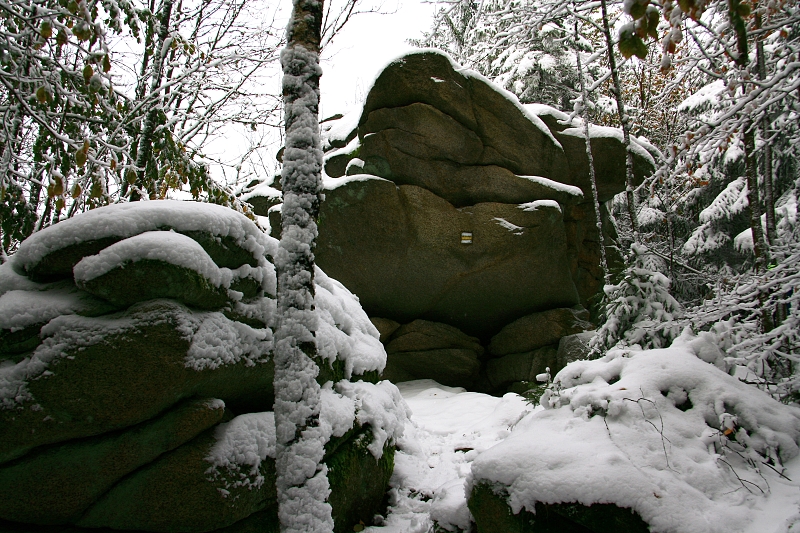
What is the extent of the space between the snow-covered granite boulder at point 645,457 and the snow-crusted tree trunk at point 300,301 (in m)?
1.17

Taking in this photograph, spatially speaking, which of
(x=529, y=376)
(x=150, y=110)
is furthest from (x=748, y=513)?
(x=529, y=376)

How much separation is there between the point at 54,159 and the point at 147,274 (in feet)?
5.98

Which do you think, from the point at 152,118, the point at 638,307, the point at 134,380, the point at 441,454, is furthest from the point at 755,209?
the point at 152,118

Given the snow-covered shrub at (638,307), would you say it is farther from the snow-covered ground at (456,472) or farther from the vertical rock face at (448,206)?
the vertical rock face at (448,206)

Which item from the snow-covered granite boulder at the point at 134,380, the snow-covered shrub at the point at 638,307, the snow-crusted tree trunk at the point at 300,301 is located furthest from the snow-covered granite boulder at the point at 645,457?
the snow-covered shrub at the point at 638,307

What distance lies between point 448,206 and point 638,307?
19.3ft

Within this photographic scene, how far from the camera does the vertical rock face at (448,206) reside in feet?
33.7

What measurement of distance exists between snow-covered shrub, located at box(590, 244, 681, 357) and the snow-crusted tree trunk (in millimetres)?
3710

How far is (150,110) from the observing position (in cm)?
542

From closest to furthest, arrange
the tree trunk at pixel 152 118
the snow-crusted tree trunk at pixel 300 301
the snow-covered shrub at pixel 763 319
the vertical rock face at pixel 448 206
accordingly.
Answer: the snow-crusted tree trunk at pixel 300 301 → the snow-covered shrub at pixel 763 319 → the tree trunk at pixel 152 118 → the vertical rock face at pixel 448 206

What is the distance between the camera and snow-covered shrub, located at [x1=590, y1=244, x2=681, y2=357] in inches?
190

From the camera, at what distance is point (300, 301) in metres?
2.44

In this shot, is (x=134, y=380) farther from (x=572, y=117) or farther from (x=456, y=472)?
(x=572, y=117)

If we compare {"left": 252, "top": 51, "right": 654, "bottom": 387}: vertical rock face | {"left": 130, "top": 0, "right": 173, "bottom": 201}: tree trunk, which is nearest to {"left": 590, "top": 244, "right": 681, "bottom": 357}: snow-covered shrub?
{"left": 252, "top": 51, "right": 654, "bottom": 387}: vertical rock face
